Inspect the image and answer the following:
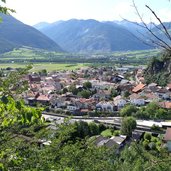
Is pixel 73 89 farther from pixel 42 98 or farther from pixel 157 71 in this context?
pixel 157 71

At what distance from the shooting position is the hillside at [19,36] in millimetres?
131325

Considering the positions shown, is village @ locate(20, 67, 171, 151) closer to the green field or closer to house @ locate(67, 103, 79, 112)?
house @ locate(67, 103, 79, 112)

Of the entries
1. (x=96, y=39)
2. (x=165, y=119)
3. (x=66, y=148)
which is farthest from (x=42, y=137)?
(x=96, y=39)

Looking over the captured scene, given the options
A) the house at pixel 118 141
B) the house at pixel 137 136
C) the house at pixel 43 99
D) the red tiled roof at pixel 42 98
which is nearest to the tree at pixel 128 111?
the house at pixel 137 136

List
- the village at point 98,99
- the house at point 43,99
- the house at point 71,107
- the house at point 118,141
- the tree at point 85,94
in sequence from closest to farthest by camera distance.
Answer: the house at point 118,141, the village at point 98,99, the house at point 71,107, the house at point 43,99, the tree at point 85,94

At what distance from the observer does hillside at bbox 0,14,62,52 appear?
131325mm

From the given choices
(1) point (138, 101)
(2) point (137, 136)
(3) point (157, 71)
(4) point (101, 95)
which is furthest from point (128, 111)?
(3) point (157, 71)

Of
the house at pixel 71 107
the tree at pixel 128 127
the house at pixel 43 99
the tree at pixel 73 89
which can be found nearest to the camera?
the tree at pixel 128 127

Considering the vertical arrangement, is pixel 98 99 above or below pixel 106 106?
below

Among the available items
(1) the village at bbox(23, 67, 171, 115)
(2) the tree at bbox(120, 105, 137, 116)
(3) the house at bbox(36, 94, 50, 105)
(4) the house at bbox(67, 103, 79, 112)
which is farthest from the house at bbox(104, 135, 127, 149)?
(3) the house at bbox(36, 94, 50, 105)

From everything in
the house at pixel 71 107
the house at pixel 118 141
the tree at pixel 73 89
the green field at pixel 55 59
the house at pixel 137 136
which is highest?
the house at pixel 118 141

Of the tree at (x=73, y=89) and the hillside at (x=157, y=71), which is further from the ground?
the hillside at (x=157, y=71)

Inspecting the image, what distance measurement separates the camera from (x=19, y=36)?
140000mm

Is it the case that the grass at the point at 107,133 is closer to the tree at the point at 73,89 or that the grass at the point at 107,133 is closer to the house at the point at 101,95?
the house at the point at 101,95
